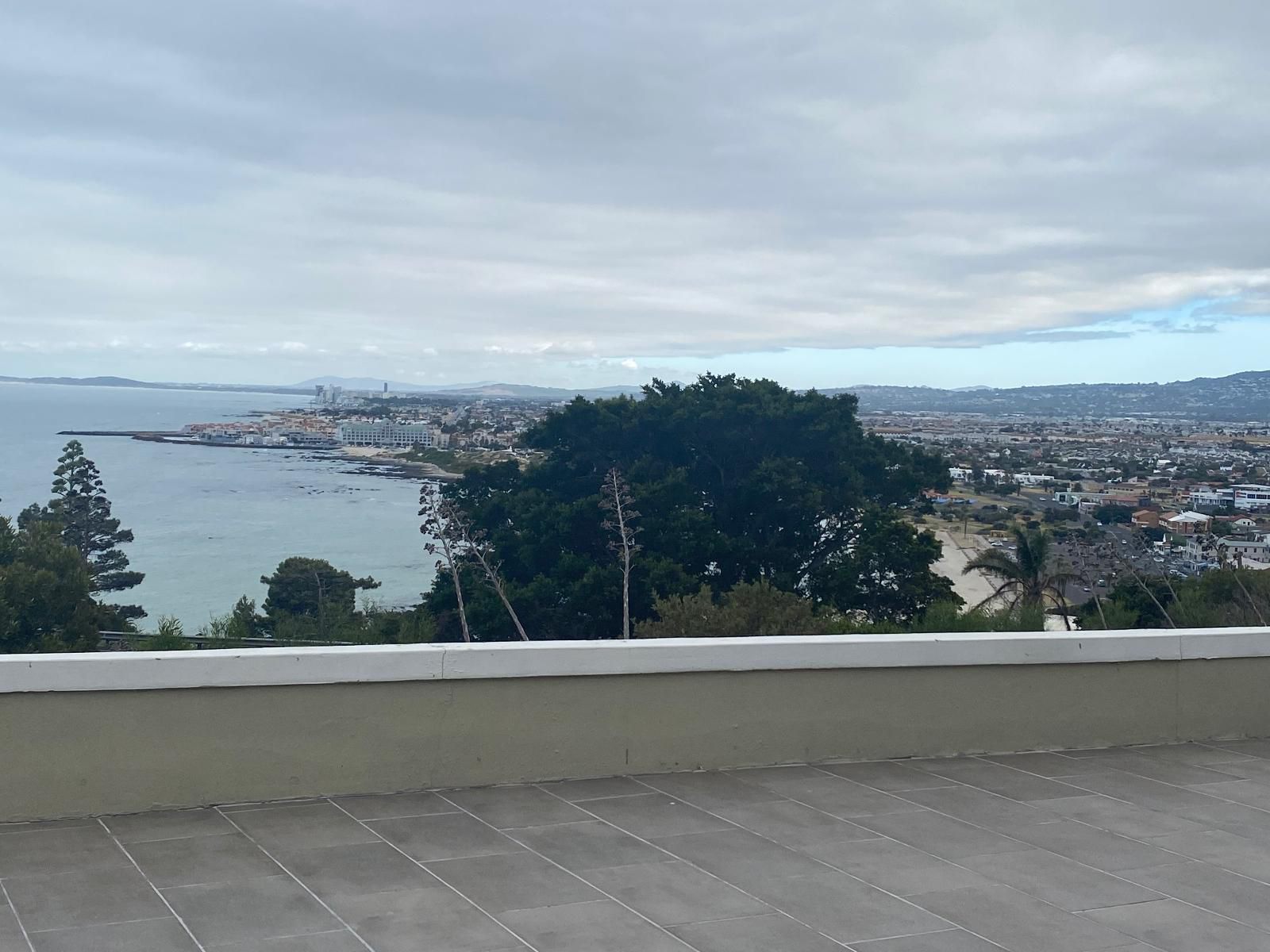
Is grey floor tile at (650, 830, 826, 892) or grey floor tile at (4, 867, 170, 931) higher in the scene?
grey floor tile at (4, 867, 170, 931)

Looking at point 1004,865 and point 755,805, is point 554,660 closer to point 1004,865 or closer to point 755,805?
point 755,805

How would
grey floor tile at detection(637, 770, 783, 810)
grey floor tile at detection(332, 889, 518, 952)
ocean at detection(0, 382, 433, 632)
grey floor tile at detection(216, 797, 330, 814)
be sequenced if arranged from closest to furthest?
grey floor tile at detection(332, 889, 518, 952)
grey floor tile at detection(216, 797, 330, 814)
grey floor tile at detection(637, 770, 783, 810)
ocean at detection(0, 382, 433, 632)

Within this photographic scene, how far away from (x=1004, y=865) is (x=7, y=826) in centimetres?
304

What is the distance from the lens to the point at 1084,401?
82688 millimetres

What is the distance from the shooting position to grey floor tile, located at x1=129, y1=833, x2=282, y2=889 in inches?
131

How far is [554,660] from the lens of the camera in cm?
433

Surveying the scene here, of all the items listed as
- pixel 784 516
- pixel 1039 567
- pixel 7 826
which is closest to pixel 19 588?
pixel 784 516

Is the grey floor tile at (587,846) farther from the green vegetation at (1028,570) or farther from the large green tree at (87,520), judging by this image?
the large green tree at (87,520)

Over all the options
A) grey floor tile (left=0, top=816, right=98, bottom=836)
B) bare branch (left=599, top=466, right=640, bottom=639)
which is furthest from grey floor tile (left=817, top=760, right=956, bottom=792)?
bare branch (left=599, top=466, right=640, bottom=639)

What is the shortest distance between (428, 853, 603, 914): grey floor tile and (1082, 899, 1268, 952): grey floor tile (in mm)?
1384

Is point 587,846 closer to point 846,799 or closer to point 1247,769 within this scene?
point 846,799

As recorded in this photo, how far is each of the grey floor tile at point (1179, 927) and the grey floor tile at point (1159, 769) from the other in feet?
4.82

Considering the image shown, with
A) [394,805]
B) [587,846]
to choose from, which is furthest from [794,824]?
[394,805]

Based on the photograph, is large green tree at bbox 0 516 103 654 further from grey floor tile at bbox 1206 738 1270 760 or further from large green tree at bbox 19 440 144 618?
grey floor tile at bbox 1206 738 1270 760
